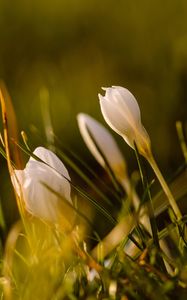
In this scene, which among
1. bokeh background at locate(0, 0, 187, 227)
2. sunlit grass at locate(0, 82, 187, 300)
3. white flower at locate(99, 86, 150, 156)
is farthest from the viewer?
bokeh background at locate(0, 0, 187, 227)

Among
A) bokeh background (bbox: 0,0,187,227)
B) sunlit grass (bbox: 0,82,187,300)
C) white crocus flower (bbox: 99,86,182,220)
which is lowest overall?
bokeh background (bbox: 0,0,187,227)

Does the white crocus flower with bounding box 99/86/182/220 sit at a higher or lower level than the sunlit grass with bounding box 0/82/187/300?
higher

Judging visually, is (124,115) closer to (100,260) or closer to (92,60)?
(100,260)

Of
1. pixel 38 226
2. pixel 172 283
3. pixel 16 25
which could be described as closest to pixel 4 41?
pixel 16 25

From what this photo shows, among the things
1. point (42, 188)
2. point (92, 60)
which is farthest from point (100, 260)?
point (92, 60)

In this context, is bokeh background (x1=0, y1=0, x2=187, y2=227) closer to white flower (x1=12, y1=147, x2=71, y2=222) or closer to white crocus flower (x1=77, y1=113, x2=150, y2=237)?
white crocus flower (x1=77, y1=113, x2=150, y2=237)

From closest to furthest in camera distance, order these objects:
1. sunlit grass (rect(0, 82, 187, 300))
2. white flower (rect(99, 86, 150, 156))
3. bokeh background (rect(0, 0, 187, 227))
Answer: sunlit grass (rect(0, 82, 187, 300)), white flower (rect(99, 86, 150, 156)), bokeh background (rect(0, 0, 187, 227))

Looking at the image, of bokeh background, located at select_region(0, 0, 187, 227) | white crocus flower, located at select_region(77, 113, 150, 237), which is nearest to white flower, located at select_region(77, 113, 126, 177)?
white crocus flower, located at select_region(77, 113, 150, 237)
